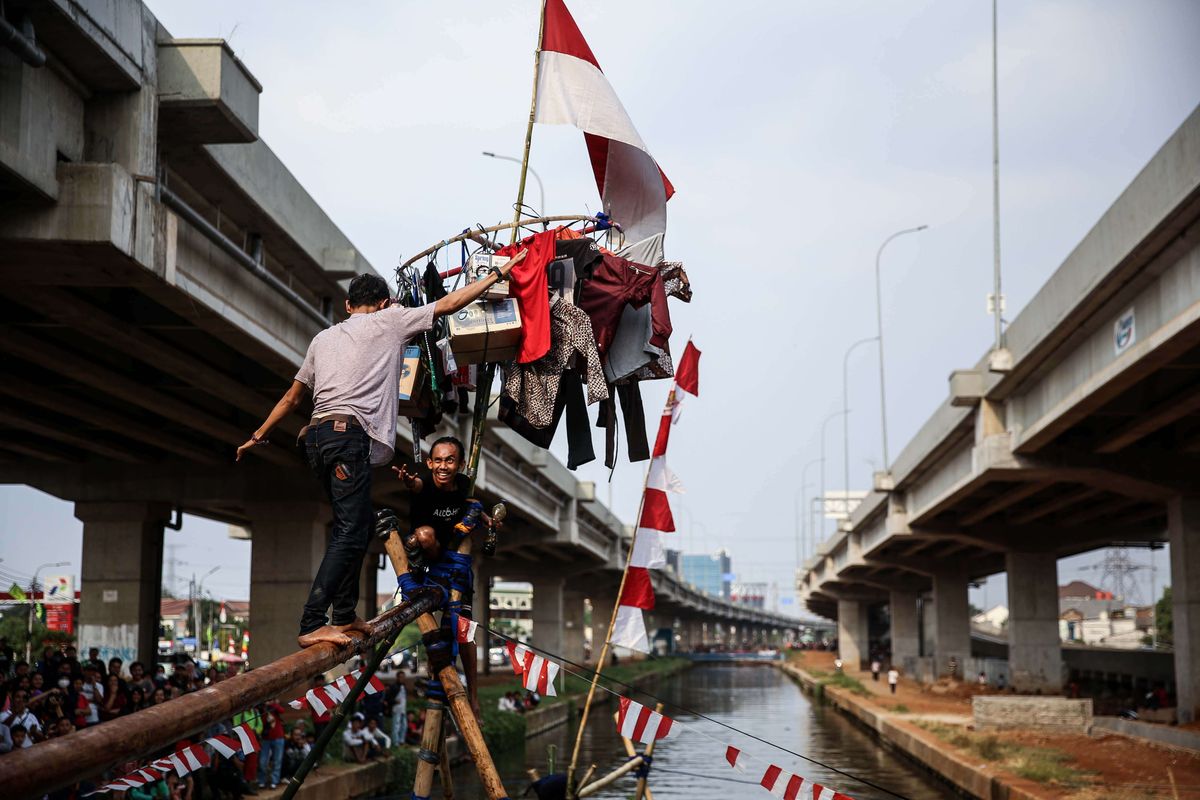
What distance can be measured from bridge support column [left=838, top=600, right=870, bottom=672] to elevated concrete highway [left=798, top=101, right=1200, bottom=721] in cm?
4330

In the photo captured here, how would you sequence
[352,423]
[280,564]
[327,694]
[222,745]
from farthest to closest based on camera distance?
1. [280,564]
2. [327,694]
3. [222,745]
4. [352,423]

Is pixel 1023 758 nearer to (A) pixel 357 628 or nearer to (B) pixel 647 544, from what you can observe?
(B) pixel 647 544

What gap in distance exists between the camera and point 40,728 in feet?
48.0

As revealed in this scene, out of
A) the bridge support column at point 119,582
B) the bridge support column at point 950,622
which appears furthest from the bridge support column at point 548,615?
the bridge support column at point 119,582

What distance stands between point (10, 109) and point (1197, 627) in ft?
98.7

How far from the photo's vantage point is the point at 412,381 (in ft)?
25.8

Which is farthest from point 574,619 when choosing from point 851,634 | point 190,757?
point 190,757

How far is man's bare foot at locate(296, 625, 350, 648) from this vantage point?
575cm

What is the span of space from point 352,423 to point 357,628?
0.96 meters

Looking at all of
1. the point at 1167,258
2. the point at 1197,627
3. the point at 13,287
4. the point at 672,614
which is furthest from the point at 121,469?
the point at 672,614

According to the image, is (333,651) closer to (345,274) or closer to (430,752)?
(430,752)

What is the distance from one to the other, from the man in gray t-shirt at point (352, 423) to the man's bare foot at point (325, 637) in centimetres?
10

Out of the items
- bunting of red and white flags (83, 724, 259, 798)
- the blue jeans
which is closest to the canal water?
the blue jeans

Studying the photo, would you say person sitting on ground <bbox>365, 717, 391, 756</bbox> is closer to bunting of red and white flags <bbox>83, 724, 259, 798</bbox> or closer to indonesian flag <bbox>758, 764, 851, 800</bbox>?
bunting of red and white flags <bbox>83, 724, 259, 798</bbox>
